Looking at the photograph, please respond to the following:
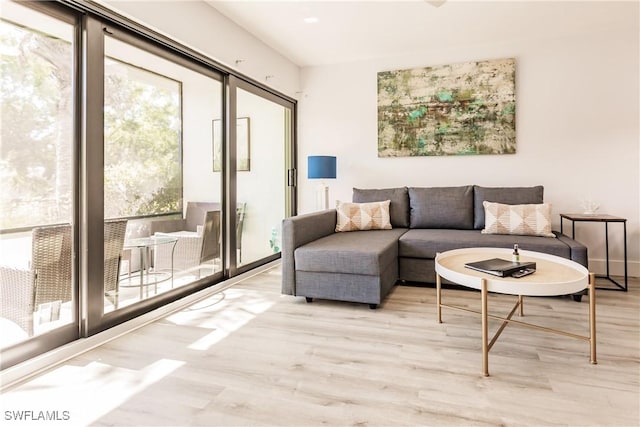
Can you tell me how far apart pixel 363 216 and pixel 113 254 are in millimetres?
2358

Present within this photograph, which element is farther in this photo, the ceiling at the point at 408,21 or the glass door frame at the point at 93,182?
the ceiling at the point at 408,21

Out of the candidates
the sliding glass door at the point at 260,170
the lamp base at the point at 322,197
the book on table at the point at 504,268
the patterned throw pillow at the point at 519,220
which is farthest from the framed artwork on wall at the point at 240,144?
the patterned throw pillow at the point at 519,220

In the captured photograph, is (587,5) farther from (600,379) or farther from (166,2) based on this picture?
(166,2)

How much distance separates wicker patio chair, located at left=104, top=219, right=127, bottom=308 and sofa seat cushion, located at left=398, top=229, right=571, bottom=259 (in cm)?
232

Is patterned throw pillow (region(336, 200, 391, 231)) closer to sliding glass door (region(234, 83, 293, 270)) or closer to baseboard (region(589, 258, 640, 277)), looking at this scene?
sliding glass door (region(234, 83, 293, 270))

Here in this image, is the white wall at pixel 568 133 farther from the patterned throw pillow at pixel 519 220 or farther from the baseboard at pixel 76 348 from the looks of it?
the baseboard at pixel 76 348

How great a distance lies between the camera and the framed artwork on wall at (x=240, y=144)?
3.45 metres

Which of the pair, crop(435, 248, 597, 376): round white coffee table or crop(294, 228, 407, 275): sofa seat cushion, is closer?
crop(435, 248, 597, 376): round white coffee table

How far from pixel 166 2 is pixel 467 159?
3.35 metres

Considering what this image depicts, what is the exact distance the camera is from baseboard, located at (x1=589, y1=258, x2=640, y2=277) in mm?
3734

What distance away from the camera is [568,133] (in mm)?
3900

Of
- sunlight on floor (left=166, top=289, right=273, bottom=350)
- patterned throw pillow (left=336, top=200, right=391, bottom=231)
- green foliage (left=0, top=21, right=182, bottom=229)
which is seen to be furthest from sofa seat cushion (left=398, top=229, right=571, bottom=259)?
green foliage (left=0, top=21, right=182, bottom=229)

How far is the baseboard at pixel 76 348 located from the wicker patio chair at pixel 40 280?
18 cm

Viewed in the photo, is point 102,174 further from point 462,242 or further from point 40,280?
point 462,242
